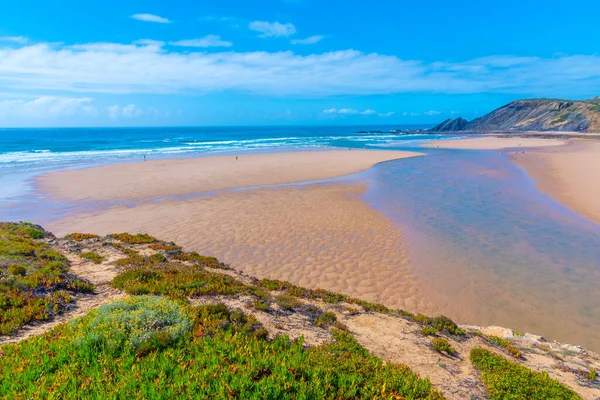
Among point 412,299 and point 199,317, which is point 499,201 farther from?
point 199,317

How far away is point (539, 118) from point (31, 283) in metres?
163

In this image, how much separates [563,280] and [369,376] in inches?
405

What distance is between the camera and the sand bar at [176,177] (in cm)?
2558

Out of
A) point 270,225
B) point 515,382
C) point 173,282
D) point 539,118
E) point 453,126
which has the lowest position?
point 270,225

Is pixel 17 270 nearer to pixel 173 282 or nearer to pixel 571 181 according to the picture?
pixel 173 282

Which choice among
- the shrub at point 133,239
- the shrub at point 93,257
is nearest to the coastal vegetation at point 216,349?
the shrub at point 93,257

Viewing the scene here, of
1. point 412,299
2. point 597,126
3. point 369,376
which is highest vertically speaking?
point 597,126

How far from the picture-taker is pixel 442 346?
Result: 676cm

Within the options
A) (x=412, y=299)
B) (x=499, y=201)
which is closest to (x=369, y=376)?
(x=412, y=299)

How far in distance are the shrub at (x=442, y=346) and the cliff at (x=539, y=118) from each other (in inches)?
5352

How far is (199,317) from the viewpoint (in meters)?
6.39

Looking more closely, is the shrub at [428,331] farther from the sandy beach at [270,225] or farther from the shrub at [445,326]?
the sandy beach at [270,225]

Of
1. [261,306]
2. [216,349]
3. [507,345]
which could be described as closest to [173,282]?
[261,306]

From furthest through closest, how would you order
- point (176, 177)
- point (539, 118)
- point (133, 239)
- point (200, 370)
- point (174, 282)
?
point (539, 118)
point (176, 177)
point (133, 239)
point (174, 282)
point (200, 370)
